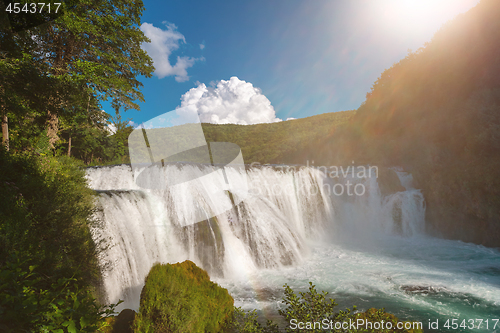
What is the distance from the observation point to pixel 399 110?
2395cm

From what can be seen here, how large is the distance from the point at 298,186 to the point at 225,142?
41256mm

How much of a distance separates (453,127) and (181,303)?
1976 centimetres

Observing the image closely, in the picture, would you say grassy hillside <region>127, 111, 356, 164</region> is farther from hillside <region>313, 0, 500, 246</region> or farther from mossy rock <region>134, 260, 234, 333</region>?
mossy rock <region>134, 260, 234, 333</region>

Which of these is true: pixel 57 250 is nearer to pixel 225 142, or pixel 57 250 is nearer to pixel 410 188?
Answer: pixel 410 188

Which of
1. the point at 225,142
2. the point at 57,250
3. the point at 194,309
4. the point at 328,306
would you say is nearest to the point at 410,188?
the point at 328,306

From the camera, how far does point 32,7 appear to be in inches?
273

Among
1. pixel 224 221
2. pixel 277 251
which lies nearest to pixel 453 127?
pixel 277 251

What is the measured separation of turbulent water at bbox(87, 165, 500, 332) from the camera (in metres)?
6.75

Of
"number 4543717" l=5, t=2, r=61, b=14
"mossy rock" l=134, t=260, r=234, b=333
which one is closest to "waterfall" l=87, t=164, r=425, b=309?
"mossy rock" l=134, t=260, r=234, b=333

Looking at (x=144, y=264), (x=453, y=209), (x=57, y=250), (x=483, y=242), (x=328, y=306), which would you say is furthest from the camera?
(x=453, y=209)

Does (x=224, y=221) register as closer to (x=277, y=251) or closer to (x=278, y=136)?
(x=277, y=251)

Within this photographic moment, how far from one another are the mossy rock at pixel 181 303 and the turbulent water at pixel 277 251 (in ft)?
7.10

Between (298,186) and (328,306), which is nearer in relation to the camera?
(328,306)

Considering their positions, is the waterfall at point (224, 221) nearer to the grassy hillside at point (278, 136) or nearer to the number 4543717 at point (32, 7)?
the number 4543717 at point (32, 7)
